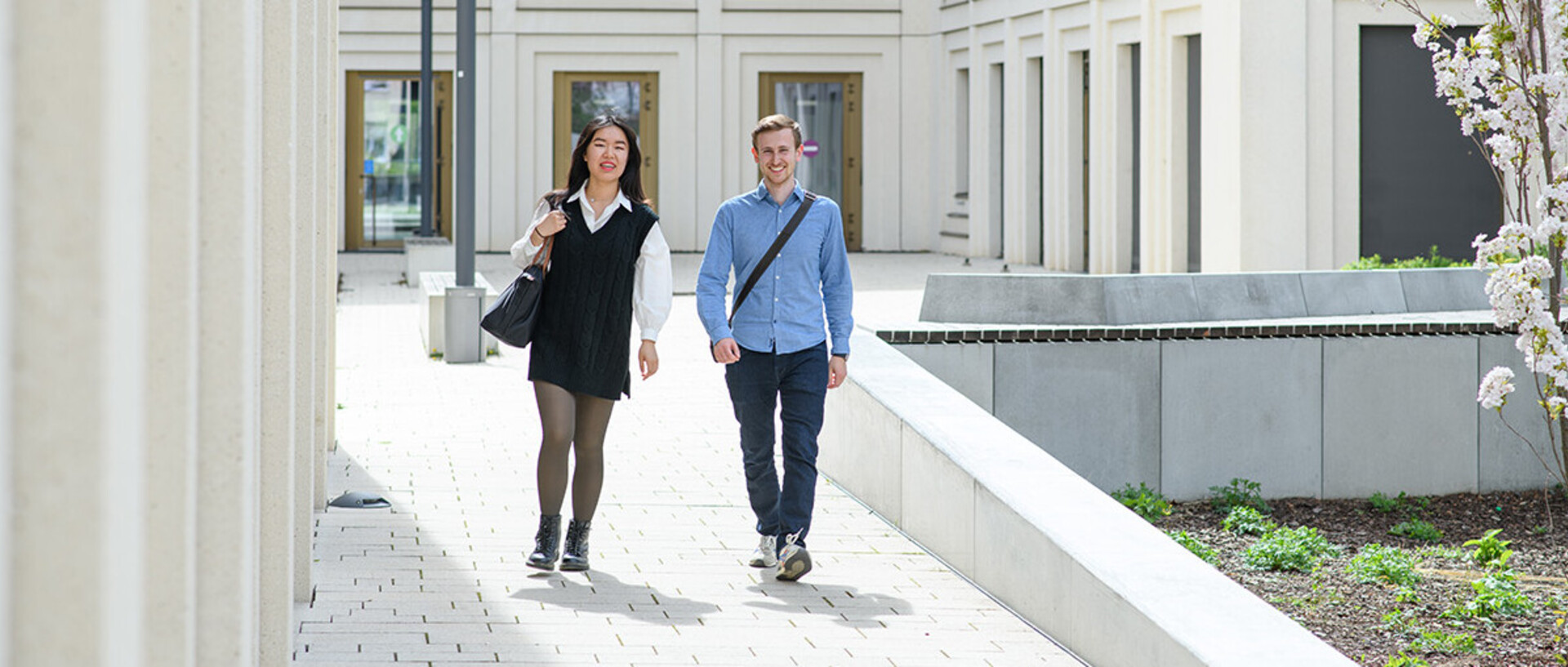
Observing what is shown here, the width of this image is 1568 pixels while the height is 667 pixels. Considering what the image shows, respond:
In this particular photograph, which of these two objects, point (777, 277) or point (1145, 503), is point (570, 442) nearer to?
point (777, 277)

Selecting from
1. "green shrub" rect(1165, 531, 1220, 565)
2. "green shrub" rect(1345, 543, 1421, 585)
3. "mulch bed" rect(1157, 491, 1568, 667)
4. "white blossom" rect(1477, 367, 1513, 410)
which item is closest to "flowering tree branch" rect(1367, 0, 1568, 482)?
"white blossom" rect(1477, 367, 1513, 410)

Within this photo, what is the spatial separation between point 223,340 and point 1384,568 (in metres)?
5.07

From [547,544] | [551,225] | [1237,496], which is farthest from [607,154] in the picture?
[1237,496]

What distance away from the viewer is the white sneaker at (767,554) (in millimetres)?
6859

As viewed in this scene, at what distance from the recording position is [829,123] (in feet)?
104

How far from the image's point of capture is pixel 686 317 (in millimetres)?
18344

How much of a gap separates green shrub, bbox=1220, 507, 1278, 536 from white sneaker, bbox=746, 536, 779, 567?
3108mm

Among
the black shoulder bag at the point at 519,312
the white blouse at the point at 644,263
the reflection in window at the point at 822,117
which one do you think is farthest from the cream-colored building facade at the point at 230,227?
the reflection in window at the point at 822,117

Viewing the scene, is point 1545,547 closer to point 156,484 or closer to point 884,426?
point 884,426

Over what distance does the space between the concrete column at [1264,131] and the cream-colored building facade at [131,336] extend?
15.7 m

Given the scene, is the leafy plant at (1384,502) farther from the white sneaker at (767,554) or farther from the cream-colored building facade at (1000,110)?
the cream-colored building facade at (1000,110)

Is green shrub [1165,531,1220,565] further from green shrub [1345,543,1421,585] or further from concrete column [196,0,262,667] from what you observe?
concrete column [196,0,262,667]

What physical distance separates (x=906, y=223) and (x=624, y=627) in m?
26.2

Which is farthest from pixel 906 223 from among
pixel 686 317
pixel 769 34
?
pixel 686 317
